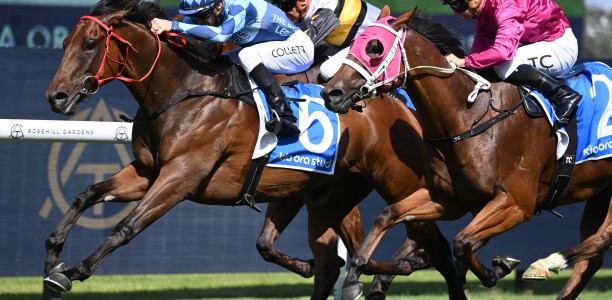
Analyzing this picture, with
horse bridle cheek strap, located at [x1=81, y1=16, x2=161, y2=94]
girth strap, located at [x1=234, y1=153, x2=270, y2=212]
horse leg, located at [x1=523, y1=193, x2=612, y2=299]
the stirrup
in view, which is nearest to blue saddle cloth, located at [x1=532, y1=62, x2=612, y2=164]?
horse leg, located at [x1=523, y1=193, x2=612, y2=299]

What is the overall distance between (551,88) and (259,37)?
1.74m

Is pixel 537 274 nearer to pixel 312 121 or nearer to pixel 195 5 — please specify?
pixel 312 121

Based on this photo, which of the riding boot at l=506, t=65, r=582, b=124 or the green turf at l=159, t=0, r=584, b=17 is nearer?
the riding boot at l=506, t=65, r=582, b=124

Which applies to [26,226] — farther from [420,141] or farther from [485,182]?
[485,182]

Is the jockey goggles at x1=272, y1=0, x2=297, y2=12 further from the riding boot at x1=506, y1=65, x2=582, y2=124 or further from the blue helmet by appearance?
the riding boot at x1=506, y1=65, x2=582, y2=124

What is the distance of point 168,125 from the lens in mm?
5961

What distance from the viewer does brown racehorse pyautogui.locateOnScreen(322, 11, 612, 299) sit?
5.57m

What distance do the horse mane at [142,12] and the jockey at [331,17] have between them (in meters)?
0.78

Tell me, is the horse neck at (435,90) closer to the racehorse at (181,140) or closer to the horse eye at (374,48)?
the horse eye at (374,48)

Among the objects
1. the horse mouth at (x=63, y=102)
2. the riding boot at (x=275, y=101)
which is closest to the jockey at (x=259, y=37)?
the riding boot at (x=275, y=101)

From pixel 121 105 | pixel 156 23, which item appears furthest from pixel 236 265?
pixel 156 23

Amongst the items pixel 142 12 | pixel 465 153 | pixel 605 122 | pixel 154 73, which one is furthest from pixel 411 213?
pixel 142 12

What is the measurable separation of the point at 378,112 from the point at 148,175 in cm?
143

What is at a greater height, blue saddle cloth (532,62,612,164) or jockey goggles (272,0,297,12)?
blue saddle cloth (532,62,612,164)
